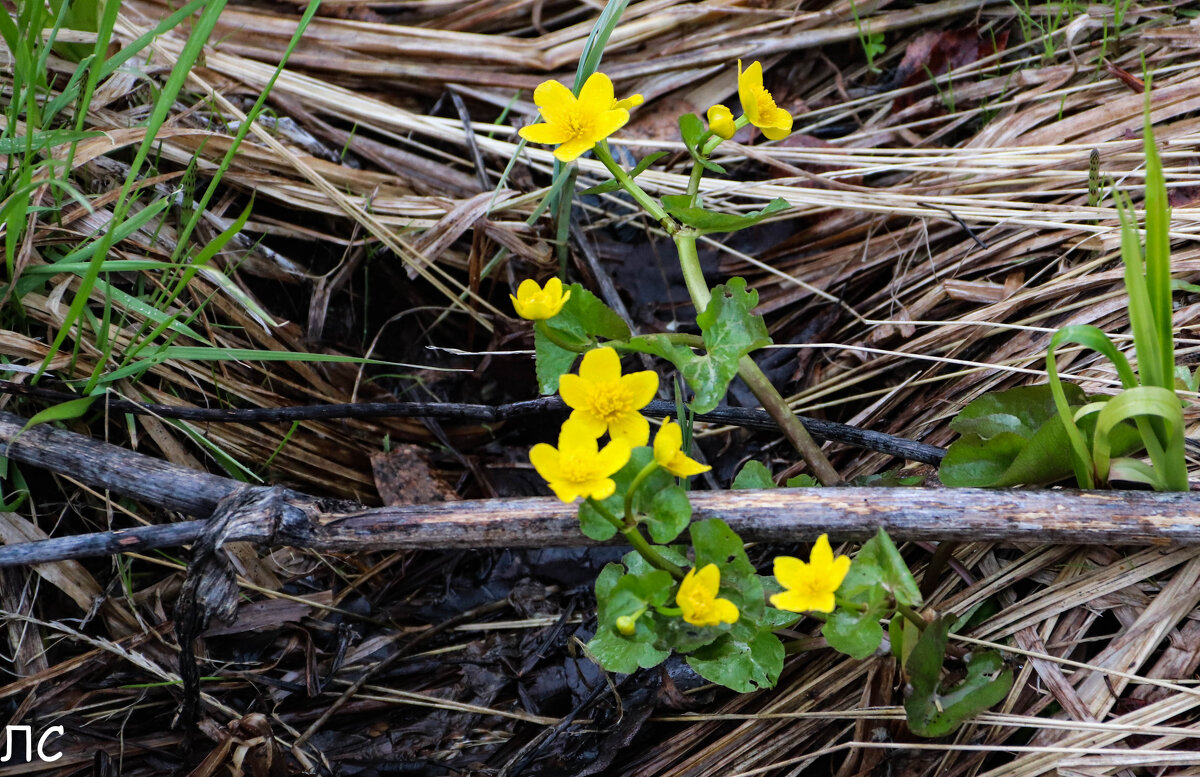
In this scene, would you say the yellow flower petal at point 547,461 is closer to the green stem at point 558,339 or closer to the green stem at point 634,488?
the green stem at point 634,488

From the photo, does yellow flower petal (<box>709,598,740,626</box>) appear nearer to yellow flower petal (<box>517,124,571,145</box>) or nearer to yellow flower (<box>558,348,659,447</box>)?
yellow flower (<box>558,348,659,447</box>)

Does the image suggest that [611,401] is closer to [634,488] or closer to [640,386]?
[640,386]

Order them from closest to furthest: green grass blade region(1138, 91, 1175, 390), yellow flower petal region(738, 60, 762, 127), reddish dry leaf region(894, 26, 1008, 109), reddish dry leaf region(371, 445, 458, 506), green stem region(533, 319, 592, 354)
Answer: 1. green grass blade region(1138, 91, 1175, 390)
2. green stem region(533, 319, 592, 354)
3. yellow flower petal region(738, 60, 762, 127)
4. reddish dry leaf region(371, 445, 458, 506)
5. reddish dry leaf region(894, 26, 1008, 109)

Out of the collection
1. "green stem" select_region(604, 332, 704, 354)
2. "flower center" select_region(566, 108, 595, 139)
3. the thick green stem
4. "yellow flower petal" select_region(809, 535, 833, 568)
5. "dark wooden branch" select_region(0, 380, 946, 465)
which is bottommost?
"dark wooden branch" select_region(0, 380, 946, 465)

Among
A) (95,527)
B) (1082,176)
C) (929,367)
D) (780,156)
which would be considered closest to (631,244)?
(780,156)

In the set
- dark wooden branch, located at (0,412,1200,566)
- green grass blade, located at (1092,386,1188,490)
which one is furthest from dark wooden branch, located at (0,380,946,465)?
green grass blade, located at (1092,386,1188,490)
